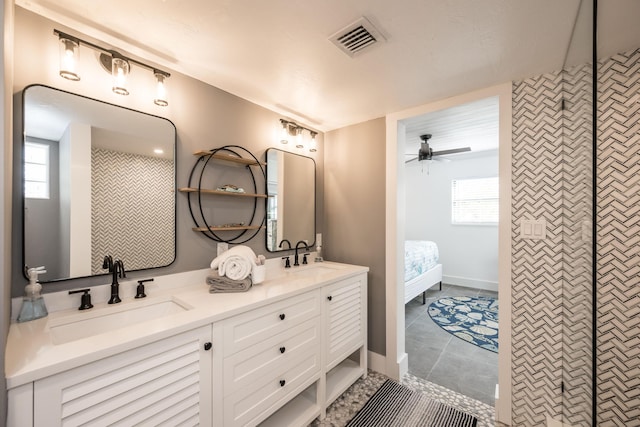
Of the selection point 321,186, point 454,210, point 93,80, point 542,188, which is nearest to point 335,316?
point 321,186

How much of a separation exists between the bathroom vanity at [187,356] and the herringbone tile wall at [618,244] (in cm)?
136

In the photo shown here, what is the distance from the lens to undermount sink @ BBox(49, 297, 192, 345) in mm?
1129

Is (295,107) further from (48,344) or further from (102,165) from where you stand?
(48,344)

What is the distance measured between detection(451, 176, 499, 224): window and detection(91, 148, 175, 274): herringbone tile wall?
488 centimetres

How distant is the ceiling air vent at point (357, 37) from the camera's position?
127 cm

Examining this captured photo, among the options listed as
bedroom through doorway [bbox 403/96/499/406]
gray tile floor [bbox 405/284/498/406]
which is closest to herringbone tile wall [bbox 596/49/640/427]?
bedroom through doorway [bbox 403/96/499/406]

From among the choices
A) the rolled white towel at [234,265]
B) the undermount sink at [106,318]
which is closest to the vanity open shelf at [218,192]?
the rolled white towel at [234,265]

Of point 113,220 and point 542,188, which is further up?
point 542,188

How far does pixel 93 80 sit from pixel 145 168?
484 mm

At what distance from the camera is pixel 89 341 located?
933mm

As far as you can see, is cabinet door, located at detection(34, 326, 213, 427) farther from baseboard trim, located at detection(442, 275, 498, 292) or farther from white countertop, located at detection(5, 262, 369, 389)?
baseboard trim, located at detection(442, 275, 498, 292)

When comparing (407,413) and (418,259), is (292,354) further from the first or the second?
(418,259)

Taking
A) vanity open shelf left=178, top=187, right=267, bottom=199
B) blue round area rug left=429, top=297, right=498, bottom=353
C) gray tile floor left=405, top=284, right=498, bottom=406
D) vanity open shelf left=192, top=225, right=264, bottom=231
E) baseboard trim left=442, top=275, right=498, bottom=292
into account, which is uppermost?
vanity open shelf left=178, top=187, right=267, bottom=199

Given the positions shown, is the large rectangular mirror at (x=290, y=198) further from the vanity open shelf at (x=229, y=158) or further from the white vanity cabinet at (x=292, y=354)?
the white vanity cabinet at (x=292, y=354)
